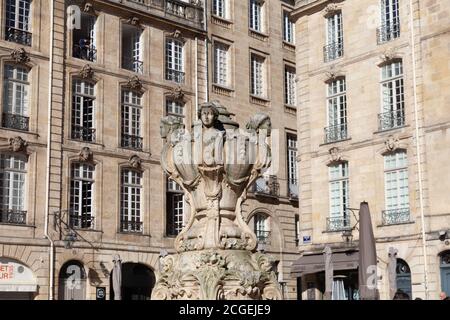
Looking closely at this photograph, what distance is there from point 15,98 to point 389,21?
12803 millimetres

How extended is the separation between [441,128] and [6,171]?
14005 millimetres

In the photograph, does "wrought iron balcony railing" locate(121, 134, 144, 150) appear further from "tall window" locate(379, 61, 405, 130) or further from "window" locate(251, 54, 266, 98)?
"tall window" locate(379, 61, 405, 130)

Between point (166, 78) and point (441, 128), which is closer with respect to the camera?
point (441, 128)

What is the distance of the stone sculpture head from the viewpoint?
1029 cm

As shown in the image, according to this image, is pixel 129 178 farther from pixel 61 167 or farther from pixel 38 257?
pixel 38 257

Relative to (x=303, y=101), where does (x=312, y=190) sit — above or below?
below

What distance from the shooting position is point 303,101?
28844mm

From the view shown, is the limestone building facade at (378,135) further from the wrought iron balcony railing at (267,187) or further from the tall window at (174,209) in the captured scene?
the wrought iron balcony railing at (267,187)

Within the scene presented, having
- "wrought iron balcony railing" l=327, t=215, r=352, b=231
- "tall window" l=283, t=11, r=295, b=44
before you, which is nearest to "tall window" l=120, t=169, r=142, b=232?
"wrought iron balcony railing" l=327, t=215, r=352, b=231

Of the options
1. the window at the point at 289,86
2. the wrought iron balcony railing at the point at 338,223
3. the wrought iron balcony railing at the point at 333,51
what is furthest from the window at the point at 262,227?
the wrought iron balcony railing at the point at 333,51

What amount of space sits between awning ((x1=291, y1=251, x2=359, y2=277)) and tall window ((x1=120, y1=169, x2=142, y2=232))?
6369 mm
